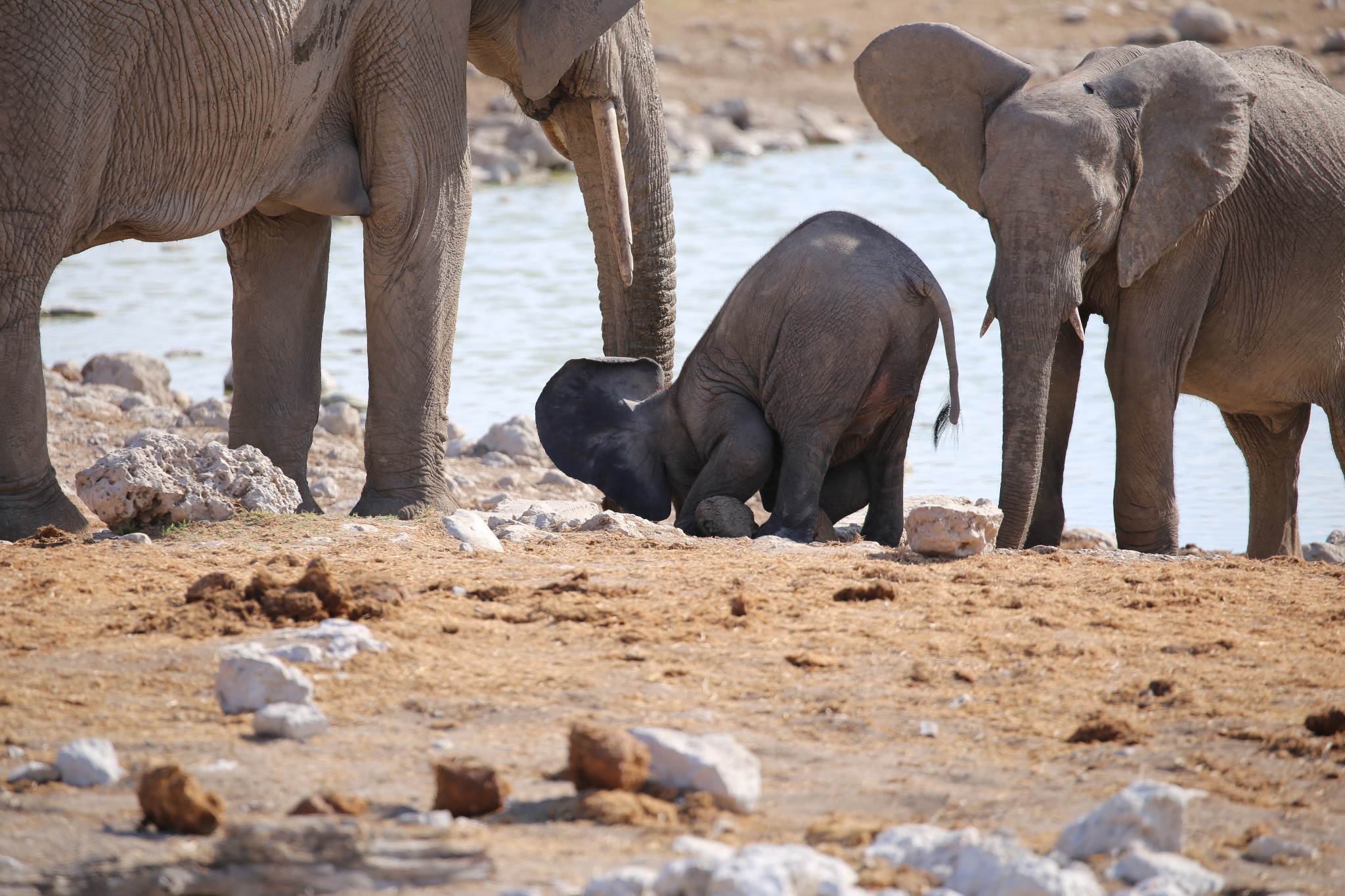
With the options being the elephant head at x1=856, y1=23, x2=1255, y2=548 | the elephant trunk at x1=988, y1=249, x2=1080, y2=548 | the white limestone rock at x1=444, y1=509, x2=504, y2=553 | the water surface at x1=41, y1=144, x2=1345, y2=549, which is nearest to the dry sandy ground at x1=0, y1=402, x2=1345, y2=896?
the white limestone rock at x1=444, y1=509, x2=504, y2=553

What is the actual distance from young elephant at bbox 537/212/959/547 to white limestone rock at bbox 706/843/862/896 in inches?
138

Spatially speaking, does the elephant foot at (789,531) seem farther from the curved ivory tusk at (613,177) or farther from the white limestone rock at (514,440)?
the white limestone rock at (514,440)

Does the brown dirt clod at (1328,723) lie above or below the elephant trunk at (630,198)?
below

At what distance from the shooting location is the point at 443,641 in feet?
11.9

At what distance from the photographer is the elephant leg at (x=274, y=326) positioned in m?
6.40

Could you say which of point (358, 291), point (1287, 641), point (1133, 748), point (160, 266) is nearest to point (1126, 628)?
point (1287, 641)

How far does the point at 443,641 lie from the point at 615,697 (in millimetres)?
524

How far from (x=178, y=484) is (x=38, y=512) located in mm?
441

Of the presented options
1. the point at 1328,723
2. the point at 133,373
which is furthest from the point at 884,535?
the point at 133,373

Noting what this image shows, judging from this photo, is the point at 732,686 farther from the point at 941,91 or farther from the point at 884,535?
the point at 941,91

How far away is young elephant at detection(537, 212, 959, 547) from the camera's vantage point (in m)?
5.96

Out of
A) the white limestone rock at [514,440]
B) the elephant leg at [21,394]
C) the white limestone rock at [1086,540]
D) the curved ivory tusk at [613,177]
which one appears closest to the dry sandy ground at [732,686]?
the elephant leg at [21,394]

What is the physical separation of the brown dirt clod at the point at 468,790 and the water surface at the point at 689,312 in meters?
5.72

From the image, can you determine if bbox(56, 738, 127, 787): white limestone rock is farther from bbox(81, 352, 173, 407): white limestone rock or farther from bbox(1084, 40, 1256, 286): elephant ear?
bbox(81, 352, 173, 407): white limestone rock
